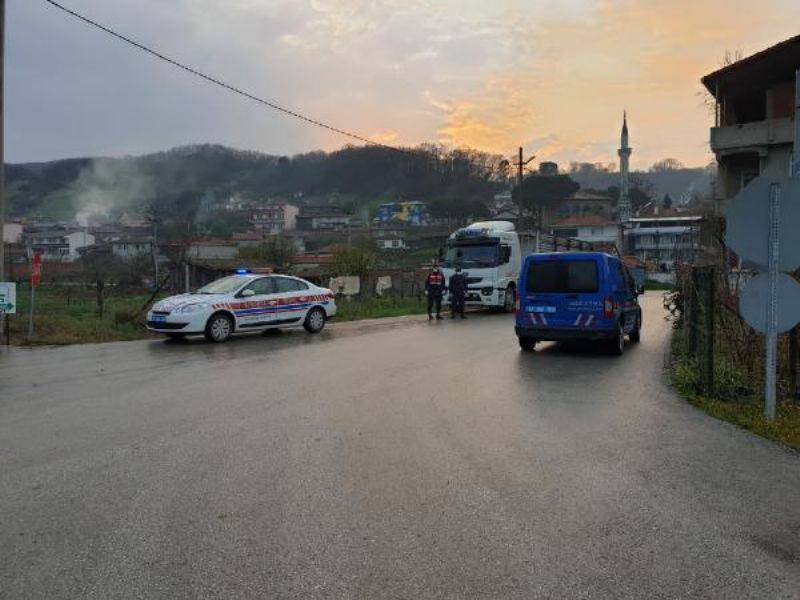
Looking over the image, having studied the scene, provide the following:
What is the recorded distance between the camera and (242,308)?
53.0ft

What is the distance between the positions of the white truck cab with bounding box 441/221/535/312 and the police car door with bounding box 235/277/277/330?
9459mm

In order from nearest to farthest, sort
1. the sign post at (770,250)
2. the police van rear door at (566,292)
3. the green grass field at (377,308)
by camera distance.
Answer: the sign post at (770,250) < the police van rear door at (566,292) < the green grass field at (377,308)

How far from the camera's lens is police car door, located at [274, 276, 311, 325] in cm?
1711

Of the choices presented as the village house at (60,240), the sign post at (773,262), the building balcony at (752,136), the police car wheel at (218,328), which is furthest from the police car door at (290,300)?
the village house at (60,240)

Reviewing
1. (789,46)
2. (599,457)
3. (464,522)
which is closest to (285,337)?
(599,457)

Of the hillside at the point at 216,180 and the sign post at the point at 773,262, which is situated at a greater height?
the hillside at the point at 216,180

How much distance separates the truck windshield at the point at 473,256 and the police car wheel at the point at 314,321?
807 centimetres

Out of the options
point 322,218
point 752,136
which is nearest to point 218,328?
point 752,136

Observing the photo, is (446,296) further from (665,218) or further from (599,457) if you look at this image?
(665,218)

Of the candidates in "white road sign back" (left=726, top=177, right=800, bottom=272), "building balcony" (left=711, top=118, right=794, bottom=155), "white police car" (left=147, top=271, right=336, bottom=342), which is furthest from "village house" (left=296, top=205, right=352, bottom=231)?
"white road sign back" (left=726, top=177, right=800, bottom=272)

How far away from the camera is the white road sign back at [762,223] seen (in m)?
7.26

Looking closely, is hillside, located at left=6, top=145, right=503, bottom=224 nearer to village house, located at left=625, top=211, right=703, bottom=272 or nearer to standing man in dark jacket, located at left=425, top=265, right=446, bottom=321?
village house, located at left=625, top=211, right=703, bottom=272

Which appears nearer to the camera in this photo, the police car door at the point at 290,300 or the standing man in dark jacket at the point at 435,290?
the police car door at the point at 290,300

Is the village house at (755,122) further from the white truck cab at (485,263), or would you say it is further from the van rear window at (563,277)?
the van rear window at (563,277)
